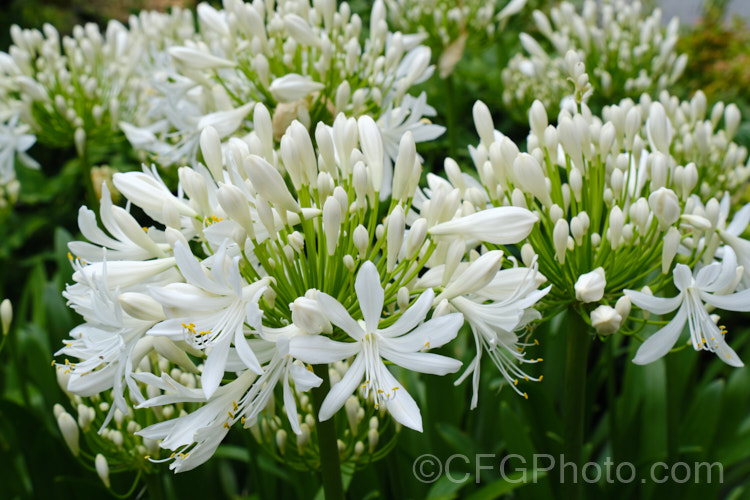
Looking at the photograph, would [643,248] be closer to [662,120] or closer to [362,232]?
[662,120]

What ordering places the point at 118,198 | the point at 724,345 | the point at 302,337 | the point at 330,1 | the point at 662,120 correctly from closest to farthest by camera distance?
the point at 302,337 < the point at 724,345 < the point at 662,120 < the point at 330,1 < the point at 118,198

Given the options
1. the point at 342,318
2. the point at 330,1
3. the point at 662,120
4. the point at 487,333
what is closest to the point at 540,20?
the point at 330,1

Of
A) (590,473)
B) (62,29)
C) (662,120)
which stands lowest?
(590,473)

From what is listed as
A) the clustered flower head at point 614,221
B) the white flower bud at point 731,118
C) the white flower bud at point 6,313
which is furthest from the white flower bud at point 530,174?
the white flower bud at point 6,313

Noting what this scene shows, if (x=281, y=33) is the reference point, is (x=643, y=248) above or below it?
below

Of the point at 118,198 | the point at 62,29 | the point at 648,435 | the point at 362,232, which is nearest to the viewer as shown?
the point at 362,232

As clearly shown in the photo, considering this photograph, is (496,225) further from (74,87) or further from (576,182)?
(74,87)

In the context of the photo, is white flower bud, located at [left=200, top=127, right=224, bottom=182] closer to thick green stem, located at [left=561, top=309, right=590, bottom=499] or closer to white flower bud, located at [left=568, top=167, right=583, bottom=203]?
white flower bud, located at [left=568, top=167, right=583, bottom=203]

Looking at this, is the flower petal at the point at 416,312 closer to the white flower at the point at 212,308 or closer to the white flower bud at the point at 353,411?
the white flower at the point at 212,308
